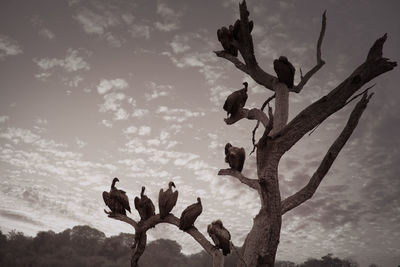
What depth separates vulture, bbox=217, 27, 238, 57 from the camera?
296cm

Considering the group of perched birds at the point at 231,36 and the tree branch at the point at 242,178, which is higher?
the group of perched birds at the point at 231,36

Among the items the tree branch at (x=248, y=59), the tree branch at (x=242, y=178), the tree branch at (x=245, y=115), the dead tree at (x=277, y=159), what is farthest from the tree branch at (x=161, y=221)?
the tree branch at (x=248, y=59)

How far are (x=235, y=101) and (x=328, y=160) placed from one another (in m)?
1.04

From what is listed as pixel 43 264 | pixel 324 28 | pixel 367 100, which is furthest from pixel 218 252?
pixel 43 264

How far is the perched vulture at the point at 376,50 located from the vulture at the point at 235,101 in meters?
1.14

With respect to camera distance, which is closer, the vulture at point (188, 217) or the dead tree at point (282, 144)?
the dead tree at point (282, 144)

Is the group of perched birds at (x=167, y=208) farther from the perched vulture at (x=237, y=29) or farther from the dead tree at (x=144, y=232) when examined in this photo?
the perched vulture at (x=237, y=29)

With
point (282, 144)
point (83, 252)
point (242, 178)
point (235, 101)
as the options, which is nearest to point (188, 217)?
point (242, 178)

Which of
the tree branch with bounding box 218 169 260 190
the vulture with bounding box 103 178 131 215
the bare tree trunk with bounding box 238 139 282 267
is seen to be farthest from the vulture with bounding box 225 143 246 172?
the vulture with bounding box 103 178 131 215

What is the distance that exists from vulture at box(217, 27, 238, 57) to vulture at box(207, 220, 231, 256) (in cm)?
201

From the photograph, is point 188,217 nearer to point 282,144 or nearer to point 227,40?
point 282,144

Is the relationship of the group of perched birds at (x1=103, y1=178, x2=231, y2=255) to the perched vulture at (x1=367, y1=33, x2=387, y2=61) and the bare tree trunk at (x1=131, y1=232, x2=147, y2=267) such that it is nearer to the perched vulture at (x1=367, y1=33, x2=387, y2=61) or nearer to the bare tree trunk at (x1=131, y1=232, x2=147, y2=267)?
the bare tree trunk at (x1=131, y1=232, x2=147, y2=267)

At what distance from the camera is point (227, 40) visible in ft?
9.77

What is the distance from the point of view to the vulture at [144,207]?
233 centimetres
